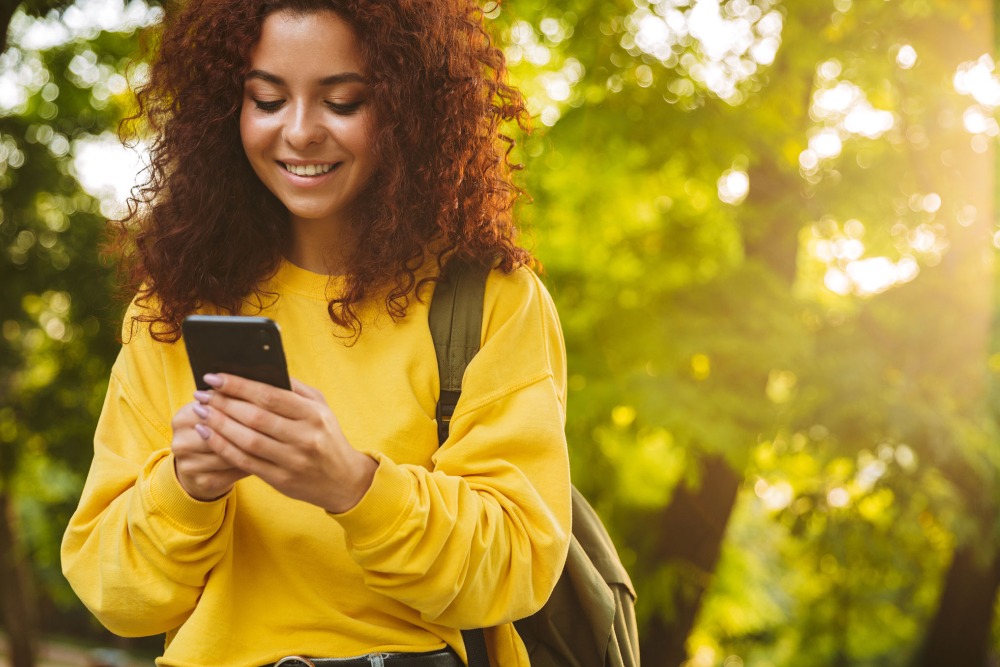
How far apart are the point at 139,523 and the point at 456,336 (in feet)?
2.10

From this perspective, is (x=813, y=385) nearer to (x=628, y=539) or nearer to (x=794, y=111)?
(x=794, y=111)

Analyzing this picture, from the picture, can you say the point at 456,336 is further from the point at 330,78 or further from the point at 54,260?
the point at 54,260

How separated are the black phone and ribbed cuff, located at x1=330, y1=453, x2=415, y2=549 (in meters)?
0.21

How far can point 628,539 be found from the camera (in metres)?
7.35

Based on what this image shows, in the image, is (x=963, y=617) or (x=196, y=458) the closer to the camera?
(x=196, y=458)

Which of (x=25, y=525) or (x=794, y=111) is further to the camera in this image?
(x=25, y=525)

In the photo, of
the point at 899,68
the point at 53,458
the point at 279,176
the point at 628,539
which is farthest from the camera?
the point at 53,458

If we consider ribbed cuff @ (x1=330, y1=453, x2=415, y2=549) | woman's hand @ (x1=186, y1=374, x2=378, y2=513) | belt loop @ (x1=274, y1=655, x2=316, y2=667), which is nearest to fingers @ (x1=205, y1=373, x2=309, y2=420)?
woman's hand @ (x1=186, y1=374, x2=378, y2=513)

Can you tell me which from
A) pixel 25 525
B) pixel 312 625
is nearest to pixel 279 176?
pixel 312 625

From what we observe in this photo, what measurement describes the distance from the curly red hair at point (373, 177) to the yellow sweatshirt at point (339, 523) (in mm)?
98

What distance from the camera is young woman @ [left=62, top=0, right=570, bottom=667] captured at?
1.63 metres

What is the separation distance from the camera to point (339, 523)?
5.28 feet

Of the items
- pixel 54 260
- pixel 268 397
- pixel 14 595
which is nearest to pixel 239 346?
pixel 268 397

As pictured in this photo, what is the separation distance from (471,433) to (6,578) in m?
12.8
